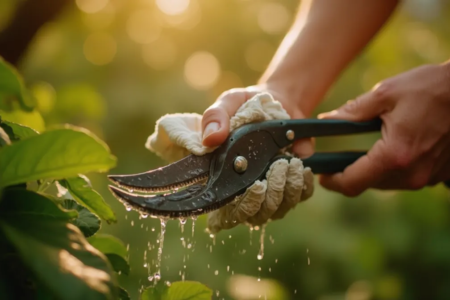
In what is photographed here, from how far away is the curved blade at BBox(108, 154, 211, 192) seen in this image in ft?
3.17

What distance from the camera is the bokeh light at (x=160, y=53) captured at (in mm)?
5938

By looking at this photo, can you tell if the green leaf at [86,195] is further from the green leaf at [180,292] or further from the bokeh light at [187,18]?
the bokeh light at [187,18]

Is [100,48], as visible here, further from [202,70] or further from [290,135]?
[290,135]

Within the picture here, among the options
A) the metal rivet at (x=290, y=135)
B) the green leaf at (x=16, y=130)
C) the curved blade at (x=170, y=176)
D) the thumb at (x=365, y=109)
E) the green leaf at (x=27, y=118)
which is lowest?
the curved blade at (x=170, y=176)

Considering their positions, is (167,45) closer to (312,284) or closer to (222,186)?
(312,284)

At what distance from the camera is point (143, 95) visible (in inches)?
203

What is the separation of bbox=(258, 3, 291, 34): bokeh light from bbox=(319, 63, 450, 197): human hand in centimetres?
514

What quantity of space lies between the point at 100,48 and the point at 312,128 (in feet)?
16.8

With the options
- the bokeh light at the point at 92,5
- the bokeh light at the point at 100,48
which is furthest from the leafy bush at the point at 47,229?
the bokeh light at the point at 100,48

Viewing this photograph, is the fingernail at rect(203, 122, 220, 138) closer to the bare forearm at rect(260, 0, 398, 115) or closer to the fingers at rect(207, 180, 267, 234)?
the fingers at rect(207, 180, 267, 234)

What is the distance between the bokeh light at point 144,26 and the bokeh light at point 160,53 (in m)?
0.09

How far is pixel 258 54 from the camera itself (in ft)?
21.1

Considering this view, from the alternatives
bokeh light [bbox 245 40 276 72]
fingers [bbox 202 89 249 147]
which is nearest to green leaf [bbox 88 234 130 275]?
fingers [bbox 202 89 249 147]

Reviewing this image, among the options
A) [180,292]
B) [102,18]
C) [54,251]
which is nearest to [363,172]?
[180,292]
